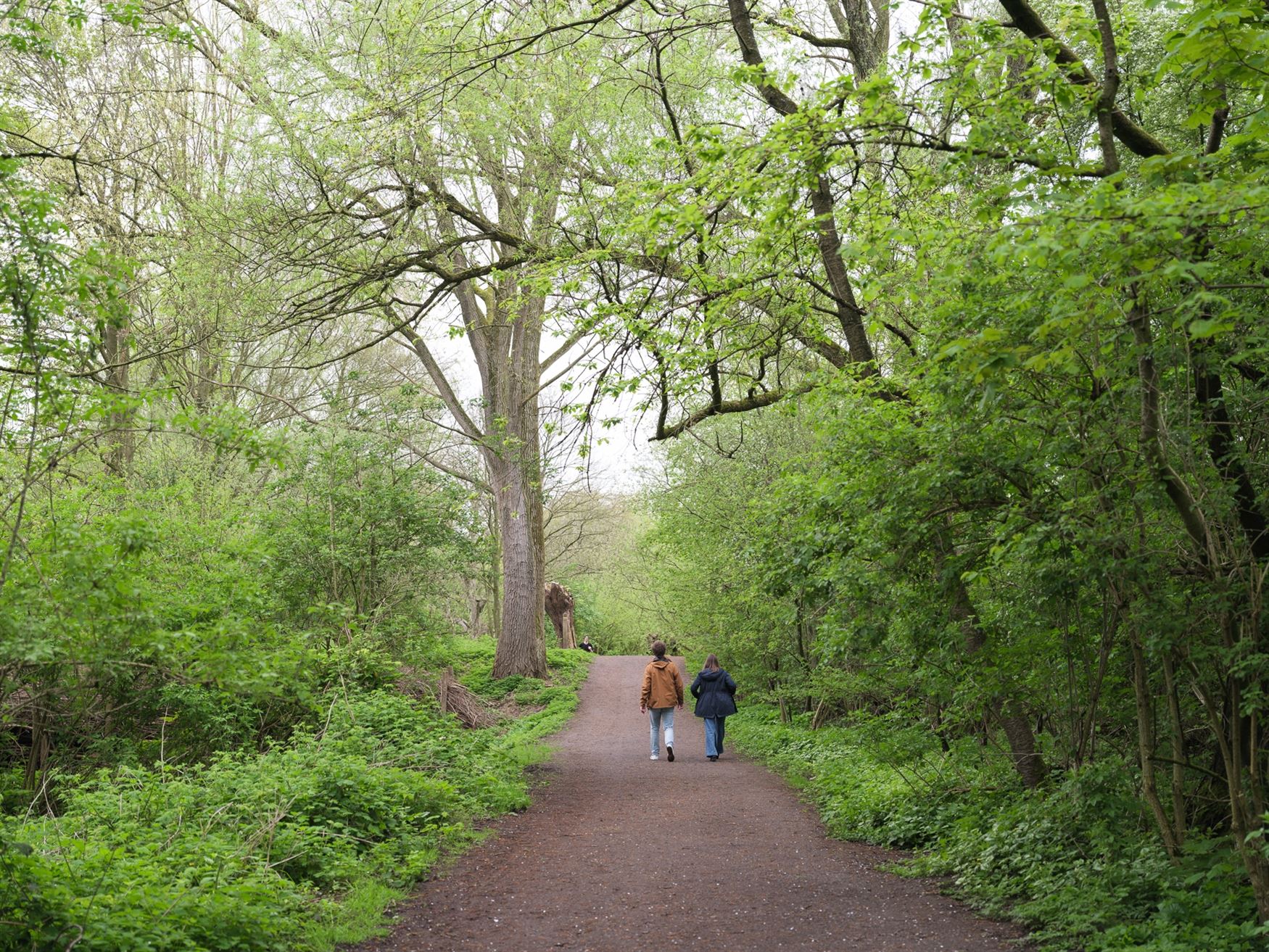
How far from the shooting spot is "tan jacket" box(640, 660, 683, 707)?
14.7 m

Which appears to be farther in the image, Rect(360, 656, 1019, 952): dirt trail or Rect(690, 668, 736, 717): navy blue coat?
Rect(690, 668, 736, 717): navy blue coat

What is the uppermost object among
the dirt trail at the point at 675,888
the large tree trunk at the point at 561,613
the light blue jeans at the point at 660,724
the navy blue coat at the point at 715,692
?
the large tree trunk at the point at 561,613

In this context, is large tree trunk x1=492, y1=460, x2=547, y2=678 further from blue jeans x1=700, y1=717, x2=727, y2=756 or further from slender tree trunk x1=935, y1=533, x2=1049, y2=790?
slender tree trunk x1=935, y1=533, x2=1049, y2=790

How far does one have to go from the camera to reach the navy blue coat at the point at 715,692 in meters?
15.1

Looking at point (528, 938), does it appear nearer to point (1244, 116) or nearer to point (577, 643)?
point (1244, 116)

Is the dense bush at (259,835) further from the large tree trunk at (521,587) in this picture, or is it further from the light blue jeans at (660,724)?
the large tree trunk at (521,587)

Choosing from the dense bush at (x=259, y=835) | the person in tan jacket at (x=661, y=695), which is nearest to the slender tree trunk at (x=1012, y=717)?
the dense bush at (x=259, y=835)

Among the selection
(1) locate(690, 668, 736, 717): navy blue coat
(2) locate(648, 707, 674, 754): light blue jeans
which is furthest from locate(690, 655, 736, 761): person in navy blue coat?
(2) locate(648, 707, 674, 754): light blue jeans

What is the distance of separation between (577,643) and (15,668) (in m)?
Result: 37.2

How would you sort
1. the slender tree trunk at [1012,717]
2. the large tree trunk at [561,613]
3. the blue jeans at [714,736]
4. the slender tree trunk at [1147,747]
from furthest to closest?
the large tree trunk at [561,613]
the blue jeans at [714,736]
the slender tree trunk at [1012,717]
the slender tree trunk at [1147,747]

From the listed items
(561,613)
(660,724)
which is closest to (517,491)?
(660,724)

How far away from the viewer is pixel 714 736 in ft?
50.1

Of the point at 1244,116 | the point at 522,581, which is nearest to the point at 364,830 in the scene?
the point at 1244,116

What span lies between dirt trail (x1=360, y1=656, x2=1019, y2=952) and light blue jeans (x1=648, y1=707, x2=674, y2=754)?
8.79 ft
